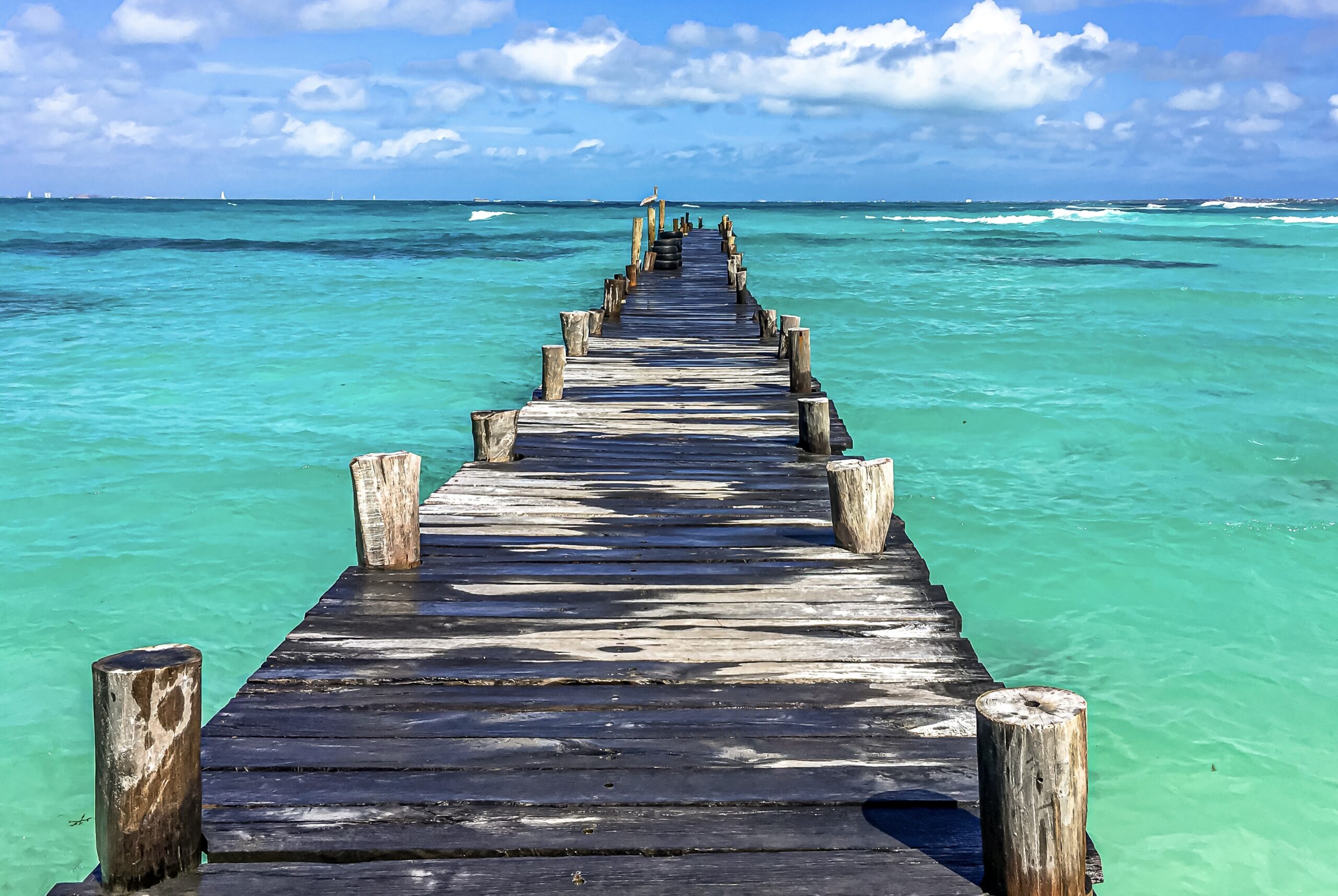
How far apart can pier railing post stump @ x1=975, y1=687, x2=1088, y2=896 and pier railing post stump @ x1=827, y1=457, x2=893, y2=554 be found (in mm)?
2694

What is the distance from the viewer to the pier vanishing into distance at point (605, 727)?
291cm

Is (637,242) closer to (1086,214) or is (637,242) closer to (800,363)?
(800,363)

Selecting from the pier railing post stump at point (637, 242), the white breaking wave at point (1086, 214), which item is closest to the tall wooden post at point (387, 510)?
the pier railing post stump at point (637, 242)

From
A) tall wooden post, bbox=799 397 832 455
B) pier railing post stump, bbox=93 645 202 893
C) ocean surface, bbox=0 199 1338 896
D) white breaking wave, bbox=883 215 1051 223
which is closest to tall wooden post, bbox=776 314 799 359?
ocean surface, bbox=0 199 1338 896

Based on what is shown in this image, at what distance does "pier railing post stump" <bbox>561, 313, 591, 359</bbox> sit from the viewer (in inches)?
525

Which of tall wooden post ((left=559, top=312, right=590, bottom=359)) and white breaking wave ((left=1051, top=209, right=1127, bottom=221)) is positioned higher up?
white breaking wave ((left=1051, top=209, right=1127, bottom=221))

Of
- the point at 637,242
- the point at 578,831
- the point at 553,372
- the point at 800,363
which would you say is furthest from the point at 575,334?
the point at 637,242

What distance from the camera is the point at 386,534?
17.9 ft

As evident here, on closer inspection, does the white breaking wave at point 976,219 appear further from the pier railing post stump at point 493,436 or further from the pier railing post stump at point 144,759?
the pier railing post stump at point 144,759

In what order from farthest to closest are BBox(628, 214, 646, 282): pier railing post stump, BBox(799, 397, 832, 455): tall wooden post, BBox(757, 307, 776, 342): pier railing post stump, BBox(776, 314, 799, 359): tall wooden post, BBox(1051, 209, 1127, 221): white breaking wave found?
BBox(1051, 209, 1127, 221): white breaking wave
BBox(628, 214, 646, 282): pier railing post stump
BBox(757, 307, 776, 342): pier railing post stump
BBox(776, 314, 799, 359): tall wooden post
BBox(799, 397, 832, 455): tall wooden post

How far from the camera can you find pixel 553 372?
10.6 metres

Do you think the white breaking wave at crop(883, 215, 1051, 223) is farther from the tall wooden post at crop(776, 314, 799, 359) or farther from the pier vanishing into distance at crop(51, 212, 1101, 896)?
the pier vanishing into distance at crop(51, 212, 1101, 896)

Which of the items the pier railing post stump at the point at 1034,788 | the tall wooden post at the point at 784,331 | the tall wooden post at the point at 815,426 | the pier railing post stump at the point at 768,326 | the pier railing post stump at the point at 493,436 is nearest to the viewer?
the pier railing post stump at the point at 1034,788

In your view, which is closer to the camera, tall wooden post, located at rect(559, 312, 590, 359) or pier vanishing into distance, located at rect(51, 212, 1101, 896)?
pier vanishing into distance, located at rect(51, 212, 1101, 896)
